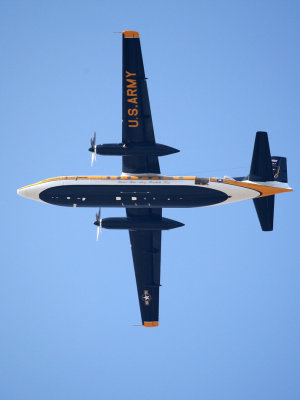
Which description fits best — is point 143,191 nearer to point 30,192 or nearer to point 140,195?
Answer: point 140,195

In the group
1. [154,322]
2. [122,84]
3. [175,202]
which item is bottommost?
[154,322]

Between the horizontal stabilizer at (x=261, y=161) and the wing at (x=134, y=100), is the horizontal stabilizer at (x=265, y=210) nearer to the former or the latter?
the horizontal stabilizer at (x=261, y=161)

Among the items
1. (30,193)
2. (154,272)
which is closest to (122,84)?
(30,193)

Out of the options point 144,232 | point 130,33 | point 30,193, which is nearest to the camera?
point 130,33

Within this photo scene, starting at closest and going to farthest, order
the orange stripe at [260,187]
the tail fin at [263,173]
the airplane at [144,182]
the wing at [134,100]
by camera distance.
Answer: the wing at [134,100] < the tail fin at [263,173] < the airplane at [144,182] < the orange stripe at [260,187]

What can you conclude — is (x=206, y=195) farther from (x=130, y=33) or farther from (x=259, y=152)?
(x=130, y=33)

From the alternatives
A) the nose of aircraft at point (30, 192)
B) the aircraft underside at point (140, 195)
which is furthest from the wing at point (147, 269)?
the nose of aircraft at point (30, 192)

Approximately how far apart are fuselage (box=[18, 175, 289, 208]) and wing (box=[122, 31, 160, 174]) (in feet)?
8.64

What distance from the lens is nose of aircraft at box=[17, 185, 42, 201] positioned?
6823cm

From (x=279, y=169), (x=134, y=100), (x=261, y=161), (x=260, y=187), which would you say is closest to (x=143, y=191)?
(x=134, y=100)

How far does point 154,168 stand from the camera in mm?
68625

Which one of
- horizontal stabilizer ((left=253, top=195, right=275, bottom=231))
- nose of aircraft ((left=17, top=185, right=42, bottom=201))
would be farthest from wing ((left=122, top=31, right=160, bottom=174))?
horizontal stabilizer ((left=253, top=195, right=275, bottom=231))

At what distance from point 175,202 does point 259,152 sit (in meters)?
7.79

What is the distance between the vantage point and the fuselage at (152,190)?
66.8 metres
